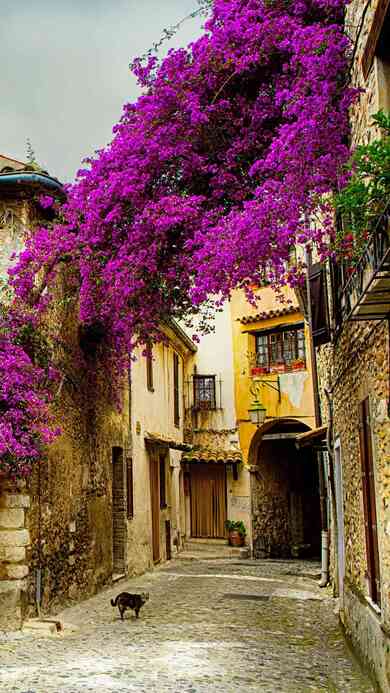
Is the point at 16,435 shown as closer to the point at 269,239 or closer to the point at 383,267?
the point at 269,239

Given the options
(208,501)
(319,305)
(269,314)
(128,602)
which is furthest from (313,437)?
(208,501)

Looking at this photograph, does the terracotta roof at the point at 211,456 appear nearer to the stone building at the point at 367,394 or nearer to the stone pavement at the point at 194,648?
the stone pavement at the point at 194,648

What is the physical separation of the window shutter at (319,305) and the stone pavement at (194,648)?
387 cm

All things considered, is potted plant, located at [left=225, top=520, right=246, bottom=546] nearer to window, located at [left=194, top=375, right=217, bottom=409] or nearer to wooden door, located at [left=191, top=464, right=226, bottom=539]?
wooden door, located at [left=191, top=464, right=226, bottom=539]

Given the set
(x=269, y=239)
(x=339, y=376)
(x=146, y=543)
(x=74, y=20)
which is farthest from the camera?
(x=146, y=543)

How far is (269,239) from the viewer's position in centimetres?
748

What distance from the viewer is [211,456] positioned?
21453mm

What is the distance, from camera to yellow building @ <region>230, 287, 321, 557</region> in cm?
1923

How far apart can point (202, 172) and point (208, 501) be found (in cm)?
1461

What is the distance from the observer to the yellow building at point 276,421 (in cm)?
1923

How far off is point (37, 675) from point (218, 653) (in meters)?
1.93

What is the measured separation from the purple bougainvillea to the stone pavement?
2487 millimetres

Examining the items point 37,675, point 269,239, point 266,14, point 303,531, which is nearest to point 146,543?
point 303,531

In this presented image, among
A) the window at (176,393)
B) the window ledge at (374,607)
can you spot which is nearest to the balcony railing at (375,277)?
the window ledge at (374,607)
